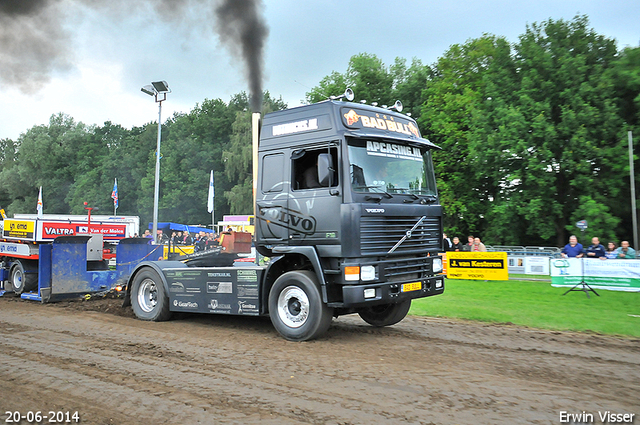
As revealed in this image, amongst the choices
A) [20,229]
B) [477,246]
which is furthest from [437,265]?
[477,246]

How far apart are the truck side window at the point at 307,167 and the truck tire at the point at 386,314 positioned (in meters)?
2.57

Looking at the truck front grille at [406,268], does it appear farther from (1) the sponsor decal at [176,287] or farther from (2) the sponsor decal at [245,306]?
(1) the sponsor decal at [176,287]

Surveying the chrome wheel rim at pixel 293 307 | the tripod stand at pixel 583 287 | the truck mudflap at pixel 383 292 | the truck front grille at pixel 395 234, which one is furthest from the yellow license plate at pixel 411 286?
the tripod stand at pixel 583 287

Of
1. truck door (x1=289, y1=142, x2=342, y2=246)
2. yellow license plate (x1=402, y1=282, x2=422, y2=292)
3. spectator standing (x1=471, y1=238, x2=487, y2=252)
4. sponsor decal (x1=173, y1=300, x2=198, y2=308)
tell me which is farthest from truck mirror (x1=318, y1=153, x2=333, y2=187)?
spectator standing (x1=471, y1=238, x2=487, y2=252)

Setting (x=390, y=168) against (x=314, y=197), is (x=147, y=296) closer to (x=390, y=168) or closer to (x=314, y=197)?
(x=314, y=197)

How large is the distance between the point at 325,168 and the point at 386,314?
3.12m

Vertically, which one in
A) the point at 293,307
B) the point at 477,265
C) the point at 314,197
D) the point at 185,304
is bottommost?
the point at 185,304

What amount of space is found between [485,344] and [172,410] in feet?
15.4

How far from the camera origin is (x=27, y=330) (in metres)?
8.34

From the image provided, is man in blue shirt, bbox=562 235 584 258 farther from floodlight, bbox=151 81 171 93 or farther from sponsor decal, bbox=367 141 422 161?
floodlight, bbox=151 81 171 93

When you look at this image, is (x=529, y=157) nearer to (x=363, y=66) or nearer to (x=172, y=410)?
(x=363, y=66)

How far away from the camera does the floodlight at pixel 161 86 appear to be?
78.2 ft

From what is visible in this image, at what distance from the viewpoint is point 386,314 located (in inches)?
344

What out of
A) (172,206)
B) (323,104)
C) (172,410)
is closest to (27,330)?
A: (172,410)
